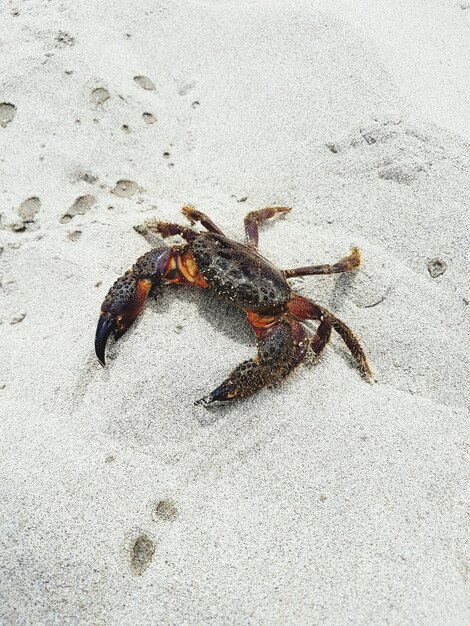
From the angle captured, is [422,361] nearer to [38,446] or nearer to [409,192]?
[409,192]

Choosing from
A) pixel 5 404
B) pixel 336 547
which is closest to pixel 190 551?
pixel 336 547

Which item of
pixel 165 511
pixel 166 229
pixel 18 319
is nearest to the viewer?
pixel 165 511

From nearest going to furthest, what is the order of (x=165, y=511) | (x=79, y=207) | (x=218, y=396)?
1. (x=165, y=511)
2. (x=218, y=396)
3. (x=79, y=207)

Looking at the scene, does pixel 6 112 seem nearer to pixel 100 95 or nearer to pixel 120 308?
pixel 100 95

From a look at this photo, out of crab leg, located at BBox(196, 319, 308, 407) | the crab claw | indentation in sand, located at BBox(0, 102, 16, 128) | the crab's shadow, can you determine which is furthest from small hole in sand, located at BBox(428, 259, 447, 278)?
indentation in sand, located at BBox(0, 102, 16, 128)

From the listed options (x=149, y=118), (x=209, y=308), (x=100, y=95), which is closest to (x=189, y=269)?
(x=209, y=308)

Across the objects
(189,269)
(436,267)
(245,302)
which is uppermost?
(436,267)

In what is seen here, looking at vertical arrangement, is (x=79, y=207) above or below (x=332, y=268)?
below

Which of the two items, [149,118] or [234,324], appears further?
[149,118]

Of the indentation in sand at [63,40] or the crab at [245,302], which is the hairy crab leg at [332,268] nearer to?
the crab at [245,302]
